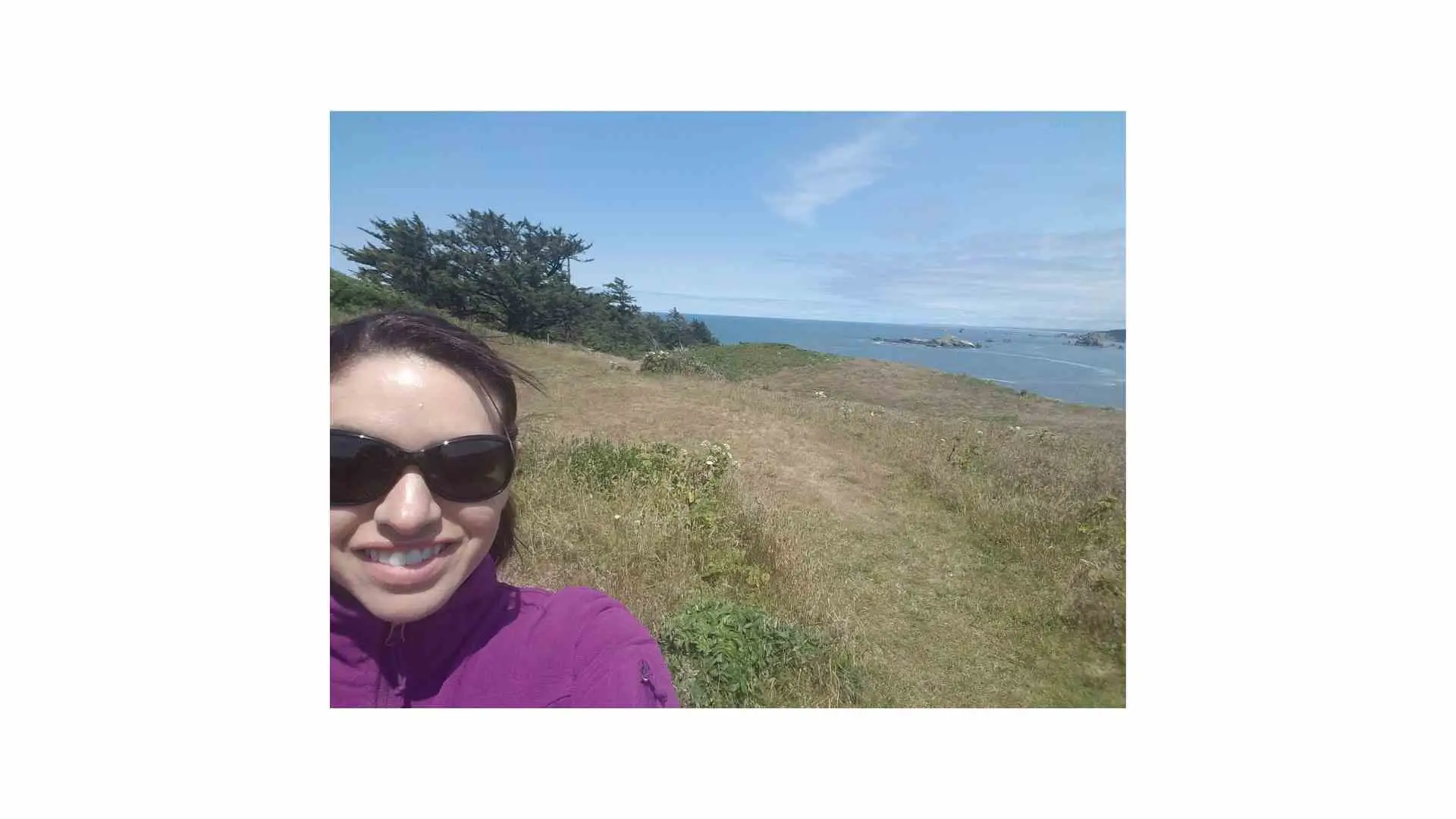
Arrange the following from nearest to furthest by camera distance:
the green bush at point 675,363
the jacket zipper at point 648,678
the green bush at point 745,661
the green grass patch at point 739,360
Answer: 1. the jacket zipper at point 648,678
2. the green bush at point 745,661
3. the green grass patch at point 739,360
4. the green bush at point 675,363

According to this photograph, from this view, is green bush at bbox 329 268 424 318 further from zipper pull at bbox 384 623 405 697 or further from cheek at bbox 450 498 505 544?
zipper pull at bbox 384 623 405 697

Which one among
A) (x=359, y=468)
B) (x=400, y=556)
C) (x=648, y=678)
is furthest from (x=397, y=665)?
(x=648, y=678)

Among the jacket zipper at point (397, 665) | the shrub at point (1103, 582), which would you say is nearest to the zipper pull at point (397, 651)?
the jacket zipper at point (397, 665)

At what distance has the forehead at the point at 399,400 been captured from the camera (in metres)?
1.23

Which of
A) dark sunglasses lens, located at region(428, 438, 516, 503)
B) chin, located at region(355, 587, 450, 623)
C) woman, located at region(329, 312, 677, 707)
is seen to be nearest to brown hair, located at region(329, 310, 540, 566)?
woman, located at region(329, 312, 677, 707)

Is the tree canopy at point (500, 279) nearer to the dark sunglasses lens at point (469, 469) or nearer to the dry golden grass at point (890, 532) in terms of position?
the dry golden grass at point (890, 532)

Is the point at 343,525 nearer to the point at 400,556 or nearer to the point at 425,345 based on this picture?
the point at 400,556

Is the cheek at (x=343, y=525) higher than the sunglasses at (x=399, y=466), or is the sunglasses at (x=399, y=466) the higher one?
the sunglasses at (x=399, y=466)

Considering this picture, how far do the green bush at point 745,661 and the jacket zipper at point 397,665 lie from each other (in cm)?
91

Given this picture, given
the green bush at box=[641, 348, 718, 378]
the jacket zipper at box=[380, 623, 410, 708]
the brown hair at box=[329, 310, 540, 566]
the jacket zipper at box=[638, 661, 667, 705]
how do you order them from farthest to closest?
1. the green bush at box=[641, 348, 718, 378]
2. the jacket zipper at box=[638, 661, 667, 705]
3. the jacket zipper at box=[380, 623, 410, 708]
4. the brown hair at box=[329, 310, 540, 566]

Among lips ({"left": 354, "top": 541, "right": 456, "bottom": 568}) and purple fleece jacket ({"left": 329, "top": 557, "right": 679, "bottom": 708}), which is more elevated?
lips ({"left": 354, "top": 541, "right": 456, "bottom": 568})

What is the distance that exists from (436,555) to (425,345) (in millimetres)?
625

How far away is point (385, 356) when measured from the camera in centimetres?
122

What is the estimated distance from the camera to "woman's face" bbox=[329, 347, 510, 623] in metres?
1.23
